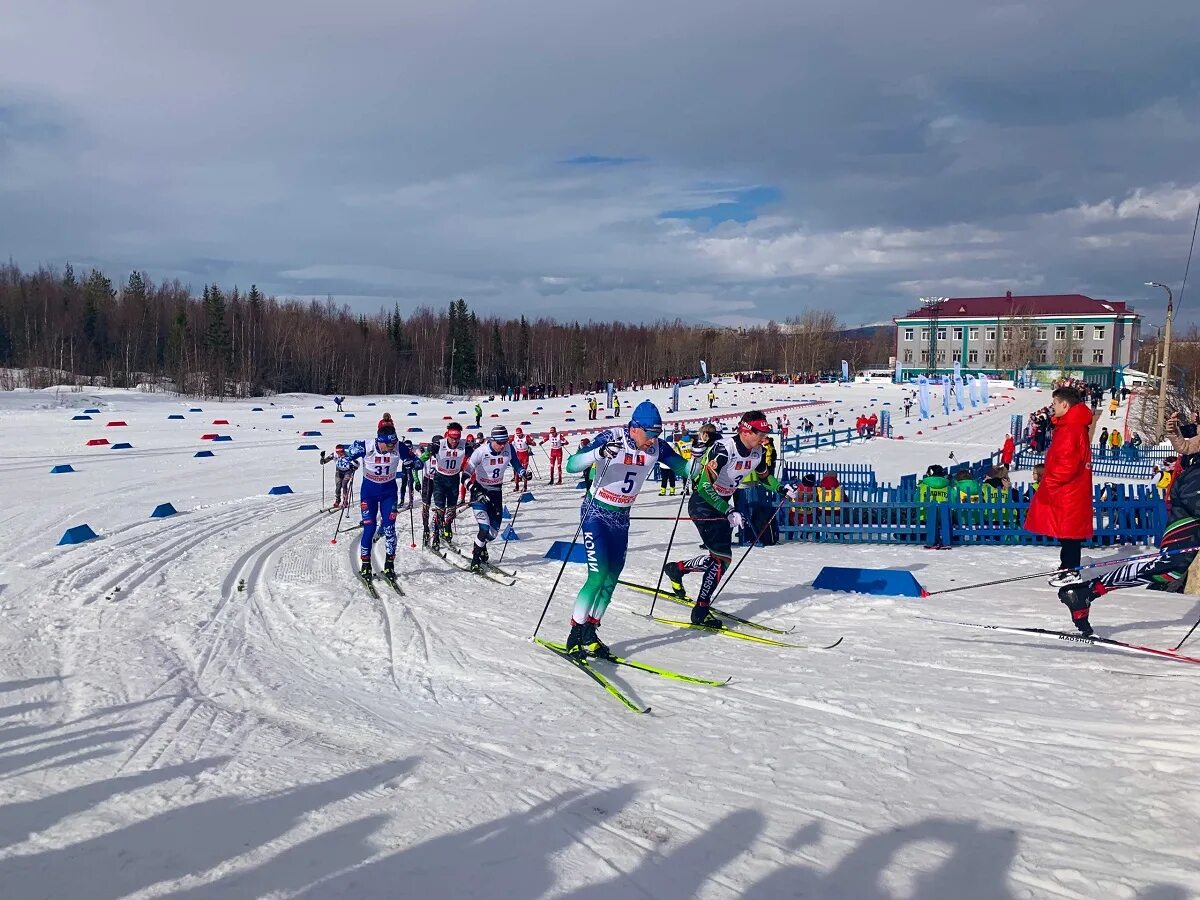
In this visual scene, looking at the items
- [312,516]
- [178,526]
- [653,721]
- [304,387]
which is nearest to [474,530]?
[312,516]

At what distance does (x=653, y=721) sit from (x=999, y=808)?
1.93 metres

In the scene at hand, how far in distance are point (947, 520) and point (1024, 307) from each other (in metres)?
107

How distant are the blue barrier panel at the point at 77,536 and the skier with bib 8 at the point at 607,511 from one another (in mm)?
9022

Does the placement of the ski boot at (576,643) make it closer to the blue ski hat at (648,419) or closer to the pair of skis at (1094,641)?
the blue ski hat at (648,419)

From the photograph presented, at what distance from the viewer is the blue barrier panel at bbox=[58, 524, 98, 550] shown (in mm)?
11844

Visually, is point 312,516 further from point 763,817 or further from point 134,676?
point 763,817

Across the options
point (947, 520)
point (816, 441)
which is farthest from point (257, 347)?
point (947, 520)

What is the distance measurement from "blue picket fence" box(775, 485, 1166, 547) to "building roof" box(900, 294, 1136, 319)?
10245 centimetres

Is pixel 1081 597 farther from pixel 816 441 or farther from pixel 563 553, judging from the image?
pixel 816 441

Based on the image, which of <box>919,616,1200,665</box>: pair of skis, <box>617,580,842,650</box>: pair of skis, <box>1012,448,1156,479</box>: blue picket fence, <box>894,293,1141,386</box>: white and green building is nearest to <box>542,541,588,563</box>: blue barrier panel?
<box>617,580,842,650</box>: pair of skis

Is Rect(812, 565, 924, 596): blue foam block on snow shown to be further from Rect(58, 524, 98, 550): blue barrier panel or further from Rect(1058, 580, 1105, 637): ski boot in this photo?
Rect(58, 524, 98, 550): blue barrier panel

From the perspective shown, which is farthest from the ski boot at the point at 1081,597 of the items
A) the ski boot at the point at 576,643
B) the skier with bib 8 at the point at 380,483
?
the skier with bib 8 at the point at 380,483

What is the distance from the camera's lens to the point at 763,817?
12.2ft

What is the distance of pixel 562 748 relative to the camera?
4586mm
